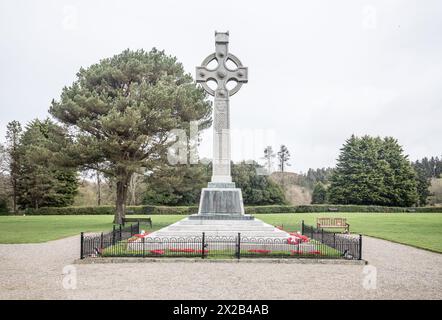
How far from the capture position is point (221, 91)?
69.9ft

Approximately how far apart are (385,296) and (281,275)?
296cm

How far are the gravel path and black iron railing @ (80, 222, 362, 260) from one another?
2.97 feet

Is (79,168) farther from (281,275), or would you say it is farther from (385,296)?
(385,296)

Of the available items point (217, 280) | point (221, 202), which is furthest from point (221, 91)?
point (217, 280)

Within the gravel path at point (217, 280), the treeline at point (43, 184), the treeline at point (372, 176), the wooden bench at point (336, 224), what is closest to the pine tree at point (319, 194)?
the treeline at point (372, 176)

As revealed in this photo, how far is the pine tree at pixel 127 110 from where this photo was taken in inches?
1205

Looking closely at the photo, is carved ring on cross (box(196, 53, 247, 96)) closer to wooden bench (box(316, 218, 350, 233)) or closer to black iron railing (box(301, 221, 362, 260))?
black iron railing (box(301, 221, 362, 260))

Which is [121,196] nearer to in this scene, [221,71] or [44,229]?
[44,229]

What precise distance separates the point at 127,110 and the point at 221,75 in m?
10.2

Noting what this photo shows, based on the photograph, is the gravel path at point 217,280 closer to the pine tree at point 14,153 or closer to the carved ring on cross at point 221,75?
the carved ring on cross at point 221,75

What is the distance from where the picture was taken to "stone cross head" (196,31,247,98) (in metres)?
21.6

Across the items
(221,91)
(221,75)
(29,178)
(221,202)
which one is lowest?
(221,202)

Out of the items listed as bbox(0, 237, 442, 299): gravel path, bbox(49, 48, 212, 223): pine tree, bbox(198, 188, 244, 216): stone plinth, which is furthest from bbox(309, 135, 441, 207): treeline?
bbox(0, 237, 442, 299): gravel path
